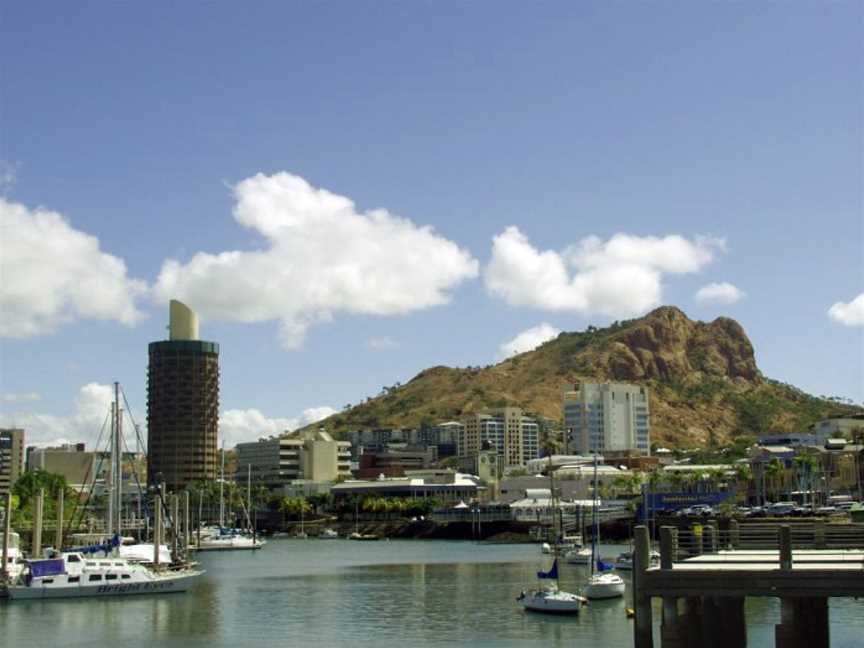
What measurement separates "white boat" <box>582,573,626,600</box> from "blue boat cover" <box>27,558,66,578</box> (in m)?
44.7

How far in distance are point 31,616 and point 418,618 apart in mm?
29775

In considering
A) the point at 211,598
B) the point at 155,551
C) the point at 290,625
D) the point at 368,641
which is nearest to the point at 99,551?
the point at 155,551

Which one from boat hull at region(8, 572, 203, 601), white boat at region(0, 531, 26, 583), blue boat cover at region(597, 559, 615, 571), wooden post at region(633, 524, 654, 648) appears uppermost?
wooden post at region(633, 524, 654, 648)

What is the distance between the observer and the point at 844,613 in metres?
80.2

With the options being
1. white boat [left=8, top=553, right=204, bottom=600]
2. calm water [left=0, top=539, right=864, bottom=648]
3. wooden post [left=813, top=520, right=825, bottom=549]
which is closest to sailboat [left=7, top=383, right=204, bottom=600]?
white boat [left=8, top=553, right=204, bottom=600]

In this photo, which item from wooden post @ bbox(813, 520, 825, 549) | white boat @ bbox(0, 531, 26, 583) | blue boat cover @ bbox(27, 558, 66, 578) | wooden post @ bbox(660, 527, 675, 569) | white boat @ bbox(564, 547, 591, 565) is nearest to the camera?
wooden post @ bbox(660, 527, 675, 569)

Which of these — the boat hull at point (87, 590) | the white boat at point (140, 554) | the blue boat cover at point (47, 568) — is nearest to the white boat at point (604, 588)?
the boat hull at point (87, 590)

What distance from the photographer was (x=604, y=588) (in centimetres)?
9469

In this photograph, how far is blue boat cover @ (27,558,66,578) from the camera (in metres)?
102

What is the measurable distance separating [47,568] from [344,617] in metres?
28.5

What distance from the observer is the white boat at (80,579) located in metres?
101

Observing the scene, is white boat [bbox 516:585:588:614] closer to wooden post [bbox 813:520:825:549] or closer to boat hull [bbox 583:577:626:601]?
boat hull [bbox 583:577:626:601]

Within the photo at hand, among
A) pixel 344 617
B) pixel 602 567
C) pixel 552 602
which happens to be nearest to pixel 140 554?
pixel 344 617

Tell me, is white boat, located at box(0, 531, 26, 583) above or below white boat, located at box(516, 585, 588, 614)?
above
